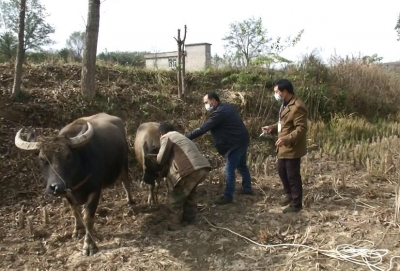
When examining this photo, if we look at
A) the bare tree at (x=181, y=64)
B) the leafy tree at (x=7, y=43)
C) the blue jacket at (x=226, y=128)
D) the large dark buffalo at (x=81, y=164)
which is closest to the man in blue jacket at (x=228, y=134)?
the blue jacket at (x=226, y=128)

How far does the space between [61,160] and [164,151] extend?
56.2 inches

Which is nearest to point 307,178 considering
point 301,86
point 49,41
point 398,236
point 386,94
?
point 398,236

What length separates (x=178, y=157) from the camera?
18.4 feet

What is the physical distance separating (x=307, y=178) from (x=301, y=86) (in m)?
5.62

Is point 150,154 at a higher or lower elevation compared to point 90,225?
higher

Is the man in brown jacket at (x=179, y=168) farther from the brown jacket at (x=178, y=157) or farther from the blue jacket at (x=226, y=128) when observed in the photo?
the blue jacket at (x=226, y=128)

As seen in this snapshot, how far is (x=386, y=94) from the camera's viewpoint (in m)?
14.8

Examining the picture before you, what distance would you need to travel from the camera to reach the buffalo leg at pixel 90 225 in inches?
199

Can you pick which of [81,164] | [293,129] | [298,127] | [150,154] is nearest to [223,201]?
[150,154]

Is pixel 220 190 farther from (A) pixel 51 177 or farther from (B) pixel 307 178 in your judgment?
(A) pixel 51 177

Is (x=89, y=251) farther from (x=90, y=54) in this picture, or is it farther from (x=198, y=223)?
(x=90, y=54)

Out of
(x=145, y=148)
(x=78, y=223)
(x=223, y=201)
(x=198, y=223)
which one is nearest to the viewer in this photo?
(x=78, y=223)

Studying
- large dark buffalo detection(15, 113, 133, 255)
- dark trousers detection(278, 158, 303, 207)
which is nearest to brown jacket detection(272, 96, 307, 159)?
dark trousers detection(278, 158, 303, 207)

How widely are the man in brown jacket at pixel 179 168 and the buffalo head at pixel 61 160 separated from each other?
3.66 ft
